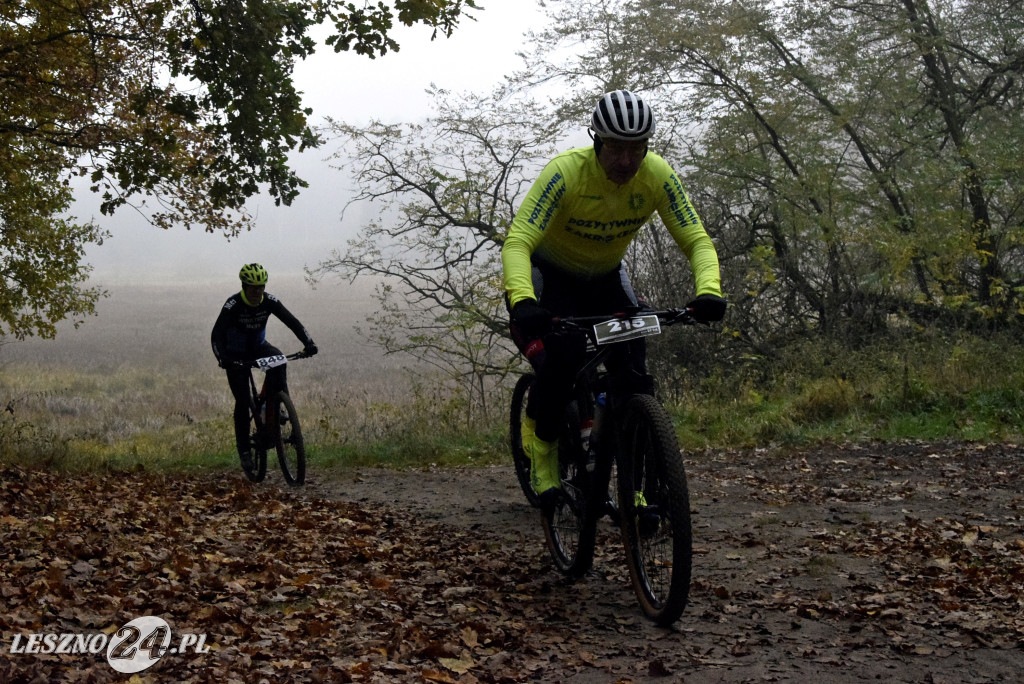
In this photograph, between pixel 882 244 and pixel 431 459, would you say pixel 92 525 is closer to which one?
pixel 431 459

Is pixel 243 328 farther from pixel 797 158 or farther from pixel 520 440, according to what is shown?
pixel 797 158

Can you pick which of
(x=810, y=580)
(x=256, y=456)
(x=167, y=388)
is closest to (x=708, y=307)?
(x=810, y=580)

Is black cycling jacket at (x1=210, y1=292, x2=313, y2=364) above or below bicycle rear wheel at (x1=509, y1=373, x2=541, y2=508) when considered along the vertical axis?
above

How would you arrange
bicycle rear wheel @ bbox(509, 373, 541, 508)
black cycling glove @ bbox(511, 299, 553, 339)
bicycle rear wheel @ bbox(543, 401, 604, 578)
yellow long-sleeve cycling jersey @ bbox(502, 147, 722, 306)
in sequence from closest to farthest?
black cycling glove @ bbox(511, 299, 553, 339) < yellow long-sleeve cycling jersey @ bbox(502, 147, 722, 306) < bicycle rear wheel @ bbox(543, 401, 604, 578) < bicycle rear wheel @ bbox(509, 373, 541, 508)

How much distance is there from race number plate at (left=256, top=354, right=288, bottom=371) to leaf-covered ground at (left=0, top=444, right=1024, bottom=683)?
2.08 meters

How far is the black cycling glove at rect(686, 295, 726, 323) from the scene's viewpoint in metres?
4.40

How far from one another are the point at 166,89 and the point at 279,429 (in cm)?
596

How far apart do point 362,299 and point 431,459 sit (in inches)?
2172

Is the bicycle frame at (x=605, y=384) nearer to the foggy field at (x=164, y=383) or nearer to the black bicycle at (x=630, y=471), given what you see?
the black bicycle at (x=630, y=471)

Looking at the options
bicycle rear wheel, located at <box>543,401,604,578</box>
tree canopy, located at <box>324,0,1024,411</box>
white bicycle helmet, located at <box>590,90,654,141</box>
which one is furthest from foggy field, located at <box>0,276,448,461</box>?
white bicycle helmet, located at <box>590,90,654,141</box>

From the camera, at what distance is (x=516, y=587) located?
17.4ft

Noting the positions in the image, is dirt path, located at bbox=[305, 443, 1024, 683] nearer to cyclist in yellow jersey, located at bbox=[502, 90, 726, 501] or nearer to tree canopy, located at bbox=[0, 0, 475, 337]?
cyclist in yellow jersey, located at bbox=[502, 90, 726, 501]

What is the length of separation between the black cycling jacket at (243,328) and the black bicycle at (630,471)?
5891 millimetres

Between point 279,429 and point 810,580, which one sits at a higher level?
point 279,429
